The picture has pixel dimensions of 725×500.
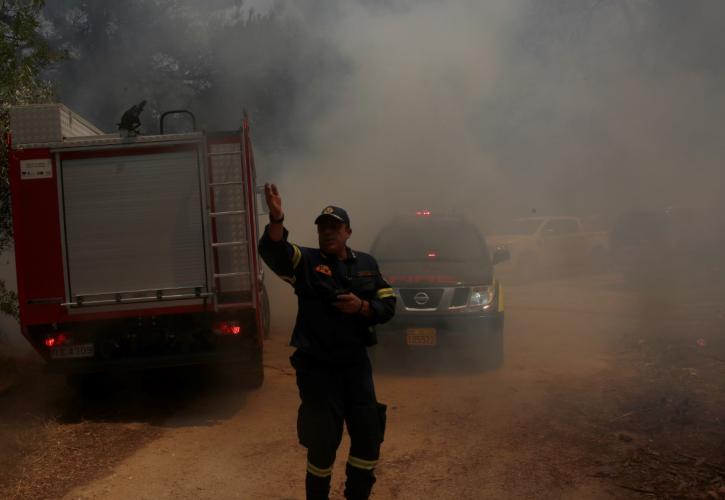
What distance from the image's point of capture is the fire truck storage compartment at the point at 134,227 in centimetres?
567

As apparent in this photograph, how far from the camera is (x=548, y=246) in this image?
17031 millimetres

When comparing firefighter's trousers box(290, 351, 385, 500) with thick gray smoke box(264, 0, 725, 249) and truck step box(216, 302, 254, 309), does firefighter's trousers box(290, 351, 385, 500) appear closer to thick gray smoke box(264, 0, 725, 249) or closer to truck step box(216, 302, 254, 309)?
truck step box(216, 302, 254, 309)

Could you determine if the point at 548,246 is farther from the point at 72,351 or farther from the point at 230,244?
the point at 72,351

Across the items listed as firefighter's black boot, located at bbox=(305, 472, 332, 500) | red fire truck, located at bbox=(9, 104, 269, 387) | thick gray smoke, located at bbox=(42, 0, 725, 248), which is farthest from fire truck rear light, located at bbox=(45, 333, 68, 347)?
thick gray smoke, located at bbox=(42, 0, 725, 248)

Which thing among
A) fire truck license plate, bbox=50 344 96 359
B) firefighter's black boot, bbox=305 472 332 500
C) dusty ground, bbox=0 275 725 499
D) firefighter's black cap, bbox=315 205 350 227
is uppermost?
firefighter's black cap, bbox=315 205 350 227

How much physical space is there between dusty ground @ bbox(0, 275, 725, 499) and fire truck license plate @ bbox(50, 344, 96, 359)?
0.56m

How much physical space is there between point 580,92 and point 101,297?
960 cm

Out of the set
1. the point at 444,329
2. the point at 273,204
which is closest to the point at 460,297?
the point at 444,329

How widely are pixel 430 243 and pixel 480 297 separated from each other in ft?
4.57

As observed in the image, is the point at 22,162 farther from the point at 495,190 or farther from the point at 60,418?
the point at 495,190

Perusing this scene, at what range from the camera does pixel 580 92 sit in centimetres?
1234

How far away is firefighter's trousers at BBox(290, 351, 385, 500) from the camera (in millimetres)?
3230

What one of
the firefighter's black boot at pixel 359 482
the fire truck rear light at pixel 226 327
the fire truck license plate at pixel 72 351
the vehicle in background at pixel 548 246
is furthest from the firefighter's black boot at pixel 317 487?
the vehicle in background at pixel 548 246

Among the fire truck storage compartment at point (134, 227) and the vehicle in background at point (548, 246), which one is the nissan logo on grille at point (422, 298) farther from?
the vehicle in background at point (548, 246)
